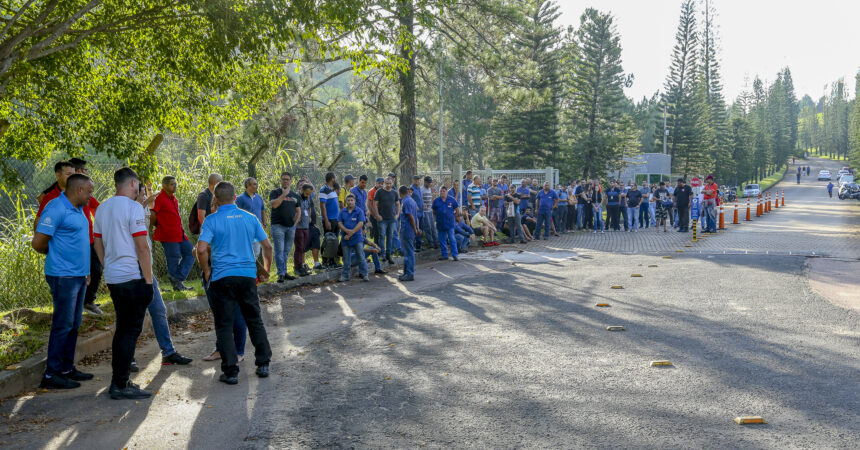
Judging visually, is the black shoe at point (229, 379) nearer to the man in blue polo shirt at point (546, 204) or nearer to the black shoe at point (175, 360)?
the black shoe at point (175, 360)

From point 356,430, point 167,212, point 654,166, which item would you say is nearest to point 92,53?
point 167,212

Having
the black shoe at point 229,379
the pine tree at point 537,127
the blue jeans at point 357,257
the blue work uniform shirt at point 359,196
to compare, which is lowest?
the black shoe at point 229,379

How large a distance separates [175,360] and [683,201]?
19.1 meters

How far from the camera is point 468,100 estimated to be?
59094mm

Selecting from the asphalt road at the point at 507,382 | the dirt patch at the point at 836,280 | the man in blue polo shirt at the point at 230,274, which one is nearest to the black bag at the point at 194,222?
the asphalt road at the point at 507,382

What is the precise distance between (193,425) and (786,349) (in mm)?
5601

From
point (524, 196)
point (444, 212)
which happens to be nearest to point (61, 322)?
point (444, 212)

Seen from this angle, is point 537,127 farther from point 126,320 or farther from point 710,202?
point 126,320

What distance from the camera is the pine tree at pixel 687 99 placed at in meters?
63.6

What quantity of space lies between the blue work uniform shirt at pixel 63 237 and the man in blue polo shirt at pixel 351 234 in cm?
596

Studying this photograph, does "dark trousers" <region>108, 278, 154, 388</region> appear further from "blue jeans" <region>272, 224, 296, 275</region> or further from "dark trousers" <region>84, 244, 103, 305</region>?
"blue jeans" <region>272, 224, 296, 275</region>

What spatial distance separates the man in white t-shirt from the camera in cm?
549

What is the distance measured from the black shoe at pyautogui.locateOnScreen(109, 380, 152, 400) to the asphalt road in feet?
0.35

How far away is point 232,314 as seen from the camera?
606cm
